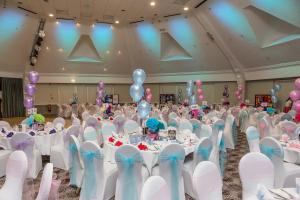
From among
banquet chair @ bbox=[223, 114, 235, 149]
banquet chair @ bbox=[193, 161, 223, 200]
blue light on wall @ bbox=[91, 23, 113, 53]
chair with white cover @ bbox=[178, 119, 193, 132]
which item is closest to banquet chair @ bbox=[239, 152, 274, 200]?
banquet chair @ bbox=[193, 161, 223, 200]

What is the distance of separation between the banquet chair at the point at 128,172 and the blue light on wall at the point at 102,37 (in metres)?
12.9

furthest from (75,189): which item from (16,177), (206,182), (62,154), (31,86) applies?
(31,86)

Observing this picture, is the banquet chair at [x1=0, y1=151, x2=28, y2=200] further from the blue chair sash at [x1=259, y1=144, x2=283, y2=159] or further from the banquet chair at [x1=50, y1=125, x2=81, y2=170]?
the blue chair sash at [x1=259, y1=144, x2=283, y2=159]

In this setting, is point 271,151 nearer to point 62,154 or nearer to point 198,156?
point 198,156

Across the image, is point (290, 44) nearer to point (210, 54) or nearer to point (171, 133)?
point (210, 54)

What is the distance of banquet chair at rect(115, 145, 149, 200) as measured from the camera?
3352 millimetres

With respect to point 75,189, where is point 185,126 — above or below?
above

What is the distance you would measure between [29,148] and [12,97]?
14.0m

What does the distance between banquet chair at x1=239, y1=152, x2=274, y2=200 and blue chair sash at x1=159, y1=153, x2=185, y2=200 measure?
94 centimetres

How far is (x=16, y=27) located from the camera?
509 inches

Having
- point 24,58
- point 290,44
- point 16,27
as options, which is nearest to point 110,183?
point 290,44

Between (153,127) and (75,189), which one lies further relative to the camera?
(153,127)

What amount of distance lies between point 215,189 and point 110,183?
1812 millimetres

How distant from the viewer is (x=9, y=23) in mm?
12469
